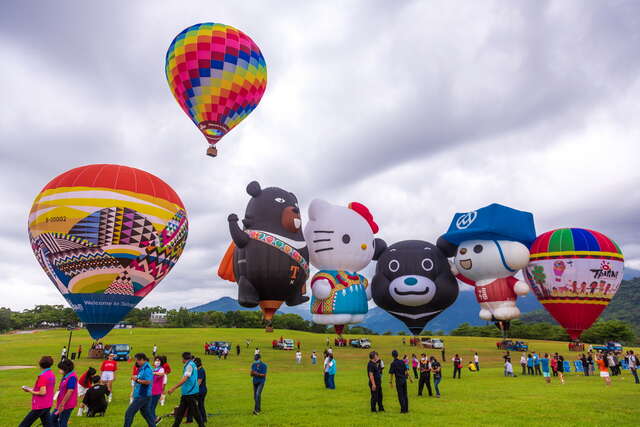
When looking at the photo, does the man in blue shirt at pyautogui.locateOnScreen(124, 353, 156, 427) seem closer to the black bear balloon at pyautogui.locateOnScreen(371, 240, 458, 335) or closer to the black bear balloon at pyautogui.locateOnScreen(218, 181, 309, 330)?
the black bear balloon at pyautogui.locateOnScreen(218, 181, 309, 330)

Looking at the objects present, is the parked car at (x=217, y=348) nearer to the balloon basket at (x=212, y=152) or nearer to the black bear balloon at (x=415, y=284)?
the black bear balloon at (x=415, y=284)

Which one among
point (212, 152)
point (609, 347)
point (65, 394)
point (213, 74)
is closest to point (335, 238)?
point (212, 152)

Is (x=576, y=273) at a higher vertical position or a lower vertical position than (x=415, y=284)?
higher

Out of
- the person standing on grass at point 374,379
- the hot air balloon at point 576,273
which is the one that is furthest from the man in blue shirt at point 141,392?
the hot air balloon at point 576,273

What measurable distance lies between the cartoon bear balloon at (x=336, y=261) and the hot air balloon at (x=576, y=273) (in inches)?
392

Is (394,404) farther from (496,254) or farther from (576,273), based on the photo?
(576,273)

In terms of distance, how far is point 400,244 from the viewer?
28.4m

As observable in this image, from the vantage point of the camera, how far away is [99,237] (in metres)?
20.6

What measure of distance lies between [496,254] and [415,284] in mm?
4729

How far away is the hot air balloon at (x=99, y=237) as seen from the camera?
20.6m

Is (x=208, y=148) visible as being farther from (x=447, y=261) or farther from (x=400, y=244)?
(x=447, y=261)

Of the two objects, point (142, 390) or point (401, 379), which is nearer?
point (142, 390)

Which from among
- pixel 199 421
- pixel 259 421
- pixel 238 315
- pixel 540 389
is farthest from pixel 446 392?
pixel 238 315

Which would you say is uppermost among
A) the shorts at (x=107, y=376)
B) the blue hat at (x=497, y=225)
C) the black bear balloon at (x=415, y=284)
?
the blue hat at (x=497, y=225)
